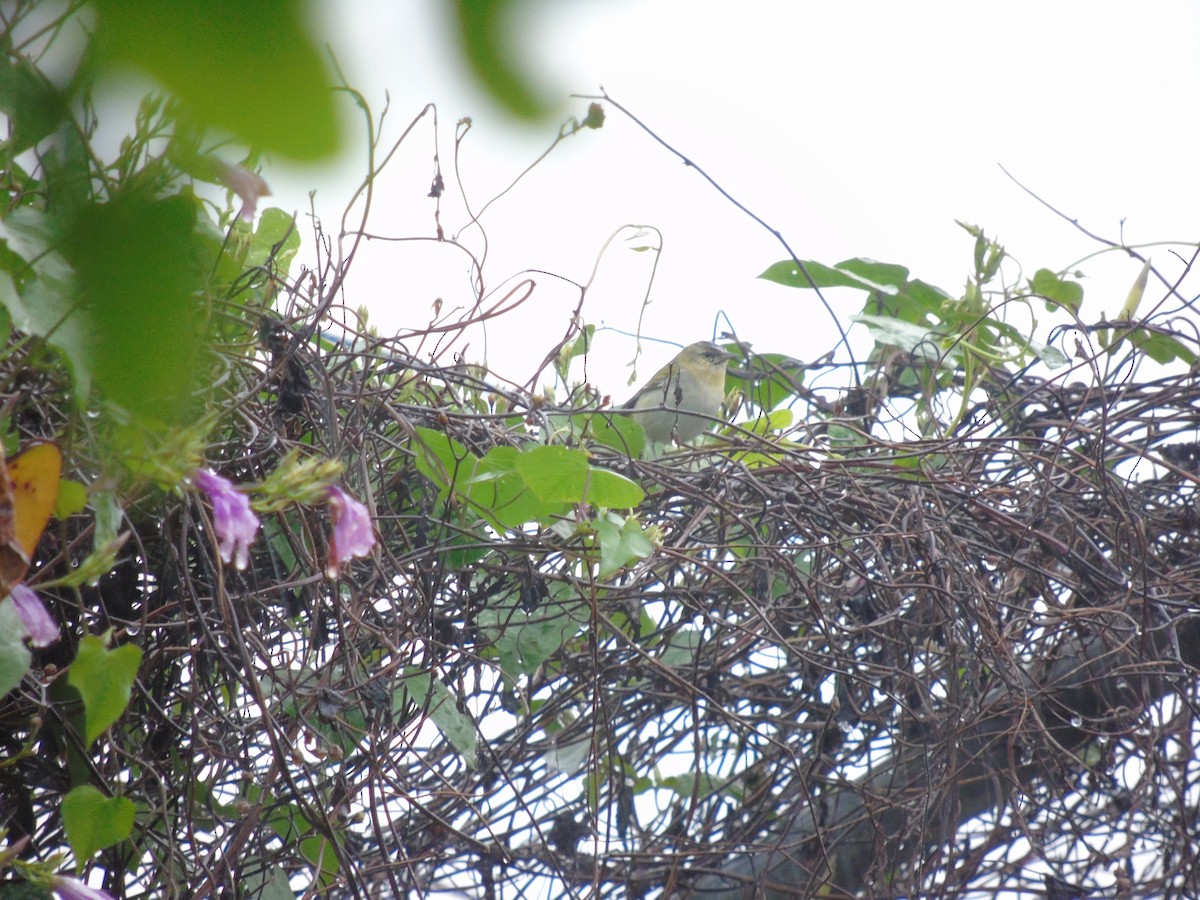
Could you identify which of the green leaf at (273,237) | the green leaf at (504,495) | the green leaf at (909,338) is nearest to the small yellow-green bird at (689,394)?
the green leaf at (909,338)

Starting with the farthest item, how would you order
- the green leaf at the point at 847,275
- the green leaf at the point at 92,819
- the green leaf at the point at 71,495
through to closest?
the green leaf at the point at 847,275 → the green leaf at the point at 92,819 → the green leaf at the point at 71,495

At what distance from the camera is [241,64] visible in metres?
0.31

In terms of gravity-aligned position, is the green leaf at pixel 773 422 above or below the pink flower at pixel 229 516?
above

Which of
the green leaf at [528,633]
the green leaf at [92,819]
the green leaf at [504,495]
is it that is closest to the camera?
Answer: the green leaf at [92,819]

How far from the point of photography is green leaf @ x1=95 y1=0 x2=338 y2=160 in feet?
0.99

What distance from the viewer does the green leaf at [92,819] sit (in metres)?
1.16

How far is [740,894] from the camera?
1.92 meters

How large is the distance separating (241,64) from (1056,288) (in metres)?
2.37

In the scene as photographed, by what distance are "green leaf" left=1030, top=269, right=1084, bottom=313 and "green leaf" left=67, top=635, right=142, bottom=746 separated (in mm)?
2054

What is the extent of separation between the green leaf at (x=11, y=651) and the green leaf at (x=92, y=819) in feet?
0.73

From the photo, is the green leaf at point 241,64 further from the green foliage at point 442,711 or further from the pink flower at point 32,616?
the green foliage at point 442,711

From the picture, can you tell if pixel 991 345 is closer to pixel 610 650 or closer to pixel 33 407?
pixel 610 650

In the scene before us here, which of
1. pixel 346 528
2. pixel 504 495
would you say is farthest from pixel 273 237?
pixel 346 528

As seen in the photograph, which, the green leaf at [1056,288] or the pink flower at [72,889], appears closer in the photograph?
the pink flower at [72,889]
